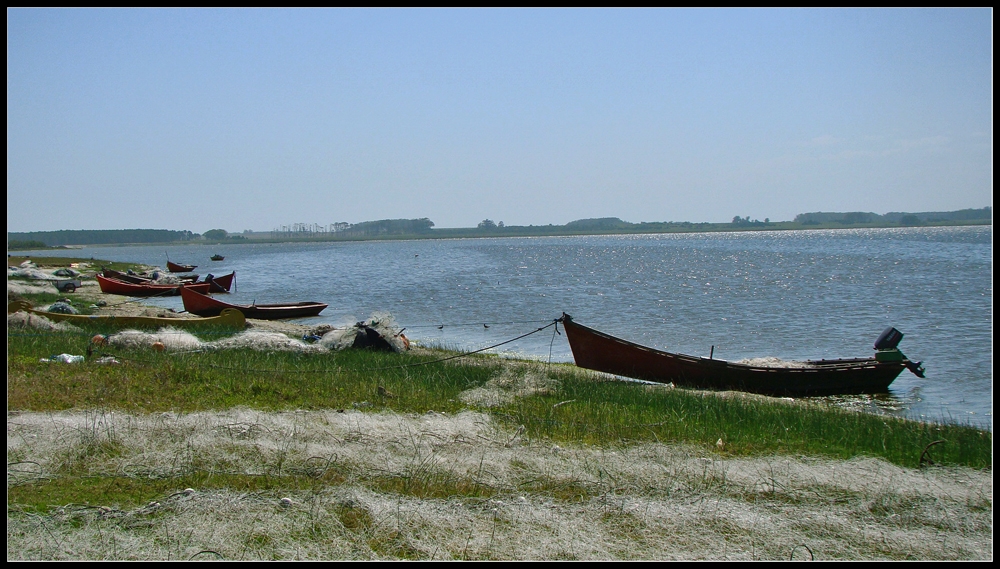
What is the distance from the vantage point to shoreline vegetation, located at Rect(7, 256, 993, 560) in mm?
5562

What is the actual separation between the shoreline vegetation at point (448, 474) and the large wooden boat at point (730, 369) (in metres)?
3.97

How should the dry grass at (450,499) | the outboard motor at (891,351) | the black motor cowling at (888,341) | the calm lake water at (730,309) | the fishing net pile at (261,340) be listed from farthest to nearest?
the calm lake water at (730,309) < the black motor cowling at (888,341) < the outboard motor at (891,351) < the fishing net pile at (261,340) < the dry grass at (450,499)

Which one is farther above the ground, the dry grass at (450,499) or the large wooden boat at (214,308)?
the dry grass at (450,499)

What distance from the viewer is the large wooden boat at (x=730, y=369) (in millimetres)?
16078

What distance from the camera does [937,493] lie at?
704 centimetres

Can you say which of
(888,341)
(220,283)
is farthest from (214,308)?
(888,341)

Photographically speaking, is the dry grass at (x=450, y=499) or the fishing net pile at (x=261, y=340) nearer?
the dry grass at (x=450, y=499)

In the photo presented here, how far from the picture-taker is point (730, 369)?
630 inches

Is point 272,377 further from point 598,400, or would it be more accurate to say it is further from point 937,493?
point 937,493

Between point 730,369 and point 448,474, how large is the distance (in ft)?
34.6

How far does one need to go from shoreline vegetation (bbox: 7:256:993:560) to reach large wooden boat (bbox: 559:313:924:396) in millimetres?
3970

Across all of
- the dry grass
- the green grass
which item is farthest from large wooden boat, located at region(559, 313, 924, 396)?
the dry grass

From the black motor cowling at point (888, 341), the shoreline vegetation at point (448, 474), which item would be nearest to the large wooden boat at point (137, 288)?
the shoreline vegetation at point (448, 474)

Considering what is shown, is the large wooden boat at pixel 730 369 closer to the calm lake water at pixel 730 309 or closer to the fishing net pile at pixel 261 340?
the calm lake water at pixel 730 309
